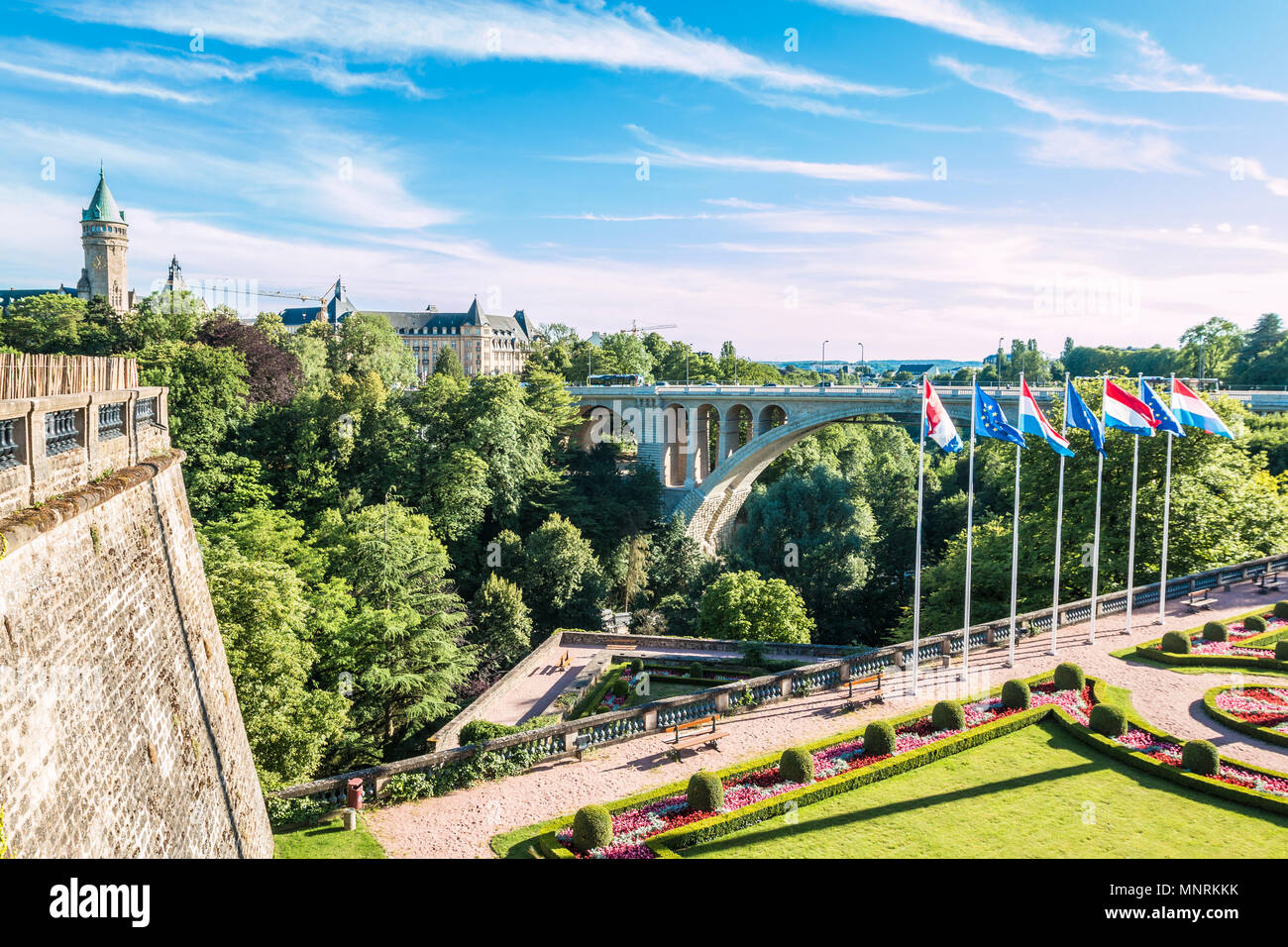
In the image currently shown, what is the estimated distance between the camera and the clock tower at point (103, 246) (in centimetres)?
7756

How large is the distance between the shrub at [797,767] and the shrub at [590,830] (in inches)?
142

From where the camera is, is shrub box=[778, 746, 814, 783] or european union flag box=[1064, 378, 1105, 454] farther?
european union flag box=[1064, 378, 1105, 454]

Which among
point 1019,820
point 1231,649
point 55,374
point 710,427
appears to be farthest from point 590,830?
point 710,427

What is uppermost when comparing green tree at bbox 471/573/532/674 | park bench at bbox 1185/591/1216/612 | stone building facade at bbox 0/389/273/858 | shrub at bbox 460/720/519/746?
stone building facade at bbox 0/389/273/858

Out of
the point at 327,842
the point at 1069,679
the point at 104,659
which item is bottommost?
the point at 327,842

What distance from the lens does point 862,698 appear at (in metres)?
19.6

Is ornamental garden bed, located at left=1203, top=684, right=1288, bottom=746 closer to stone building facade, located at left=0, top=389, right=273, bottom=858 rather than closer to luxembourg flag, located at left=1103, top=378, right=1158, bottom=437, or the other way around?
luxembourg flag, located at left=1103, top=378, right=1158, bottom=437

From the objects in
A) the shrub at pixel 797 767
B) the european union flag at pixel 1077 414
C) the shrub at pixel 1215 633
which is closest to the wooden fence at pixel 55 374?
the shrub at pixel 797 767

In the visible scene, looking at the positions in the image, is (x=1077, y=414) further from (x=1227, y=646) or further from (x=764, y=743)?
(x=764, y=743)

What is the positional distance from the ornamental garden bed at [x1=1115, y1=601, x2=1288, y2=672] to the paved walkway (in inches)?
21.2

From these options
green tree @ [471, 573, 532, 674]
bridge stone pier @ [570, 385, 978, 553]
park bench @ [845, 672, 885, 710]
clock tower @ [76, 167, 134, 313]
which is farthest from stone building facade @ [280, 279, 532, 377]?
park bench @ [845, 672, 885, 710]

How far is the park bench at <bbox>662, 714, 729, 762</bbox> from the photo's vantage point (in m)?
17.4

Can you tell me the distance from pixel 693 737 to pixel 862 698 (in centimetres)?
411

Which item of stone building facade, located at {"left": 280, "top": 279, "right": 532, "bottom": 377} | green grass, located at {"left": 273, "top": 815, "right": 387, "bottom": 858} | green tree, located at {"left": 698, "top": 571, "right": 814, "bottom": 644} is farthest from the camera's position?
stone building facade, located at {"left": 280, "top": 279, "right": 532, "bottom": 377}
